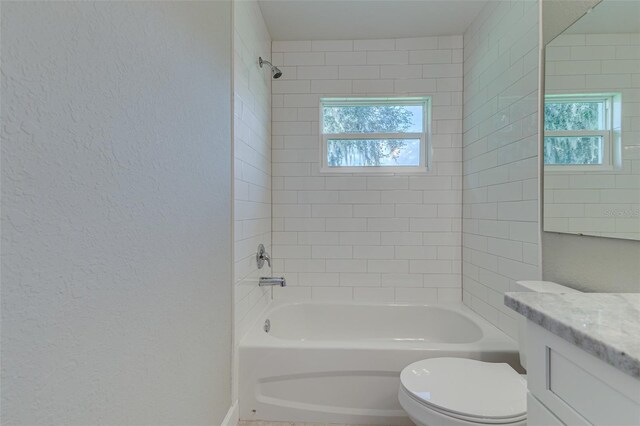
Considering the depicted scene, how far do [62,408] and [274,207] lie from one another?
1.94m

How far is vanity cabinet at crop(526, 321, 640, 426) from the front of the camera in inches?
18.4

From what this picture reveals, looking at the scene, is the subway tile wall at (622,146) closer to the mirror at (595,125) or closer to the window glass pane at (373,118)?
the mirror at (595,125)

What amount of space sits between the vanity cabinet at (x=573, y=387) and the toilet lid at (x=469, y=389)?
44 cm

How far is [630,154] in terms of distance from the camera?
104 cm

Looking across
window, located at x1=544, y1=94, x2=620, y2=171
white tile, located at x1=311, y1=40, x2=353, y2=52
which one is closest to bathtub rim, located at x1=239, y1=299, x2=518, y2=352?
window, located at x1=544, y1=94, x2=620, y2=171

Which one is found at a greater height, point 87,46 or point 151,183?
point 87,46

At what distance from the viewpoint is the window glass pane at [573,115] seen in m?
1.18

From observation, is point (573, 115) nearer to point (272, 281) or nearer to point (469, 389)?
point (469, 389)

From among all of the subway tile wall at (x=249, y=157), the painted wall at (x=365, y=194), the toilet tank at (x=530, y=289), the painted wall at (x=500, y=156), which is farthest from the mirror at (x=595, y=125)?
the subway tile wall at (x=249, y=157)

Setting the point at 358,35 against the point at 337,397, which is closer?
the point at 337,397

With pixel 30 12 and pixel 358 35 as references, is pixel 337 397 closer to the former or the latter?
pixel 30 12

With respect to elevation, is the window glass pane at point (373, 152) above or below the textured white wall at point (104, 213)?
above

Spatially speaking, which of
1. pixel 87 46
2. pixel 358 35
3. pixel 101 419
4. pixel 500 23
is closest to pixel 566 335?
pixel 101 419

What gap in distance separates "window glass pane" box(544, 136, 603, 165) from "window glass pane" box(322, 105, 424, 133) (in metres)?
1.16
